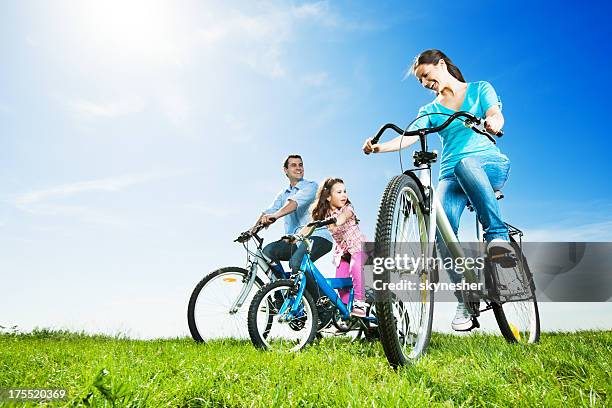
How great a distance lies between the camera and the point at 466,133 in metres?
4.70

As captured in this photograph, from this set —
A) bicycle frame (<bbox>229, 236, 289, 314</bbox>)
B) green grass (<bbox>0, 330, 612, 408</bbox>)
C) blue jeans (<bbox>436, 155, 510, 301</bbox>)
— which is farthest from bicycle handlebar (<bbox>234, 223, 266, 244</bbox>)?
blue jeans (<bbox>436, 155, 510, 301</bbox>)

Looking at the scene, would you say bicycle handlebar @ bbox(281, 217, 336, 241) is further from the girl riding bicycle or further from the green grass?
the green grass

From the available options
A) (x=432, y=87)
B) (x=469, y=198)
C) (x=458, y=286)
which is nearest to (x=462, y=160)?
(x=469, y=198)

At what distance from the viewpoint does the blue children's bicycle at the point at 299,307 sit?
5172 mm

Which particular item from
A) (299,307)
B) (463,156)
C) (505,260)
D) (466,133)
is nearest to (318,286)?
(299,307)

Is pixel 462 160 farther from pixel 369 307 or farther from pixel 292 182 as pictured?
pixel 292 182

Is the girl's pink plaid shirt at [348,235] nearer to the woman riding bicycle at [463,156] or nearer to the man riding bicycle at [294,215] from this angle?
the man riding bicycle at [294,215]

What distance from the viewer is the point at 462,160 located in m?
4.49

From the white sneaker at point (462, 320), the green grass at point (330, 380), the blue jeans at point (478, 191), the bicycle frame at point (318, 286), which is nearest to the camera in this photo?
the green grass at point (330, 380)

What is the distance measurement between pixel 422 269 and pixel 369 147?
110cm

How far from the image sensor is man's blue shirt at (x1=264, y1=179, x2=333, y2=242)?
6746 millimetres

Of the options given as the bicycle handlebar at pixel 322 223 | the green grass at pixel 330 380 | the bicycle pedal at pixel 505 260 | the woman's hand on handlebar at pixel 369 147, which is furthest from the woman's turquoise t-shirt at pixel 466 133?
the green grass at pixel 330 380

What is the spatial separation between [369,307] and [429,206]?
7.94 feet

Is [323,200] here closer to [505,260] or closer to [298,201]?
[298,201]
